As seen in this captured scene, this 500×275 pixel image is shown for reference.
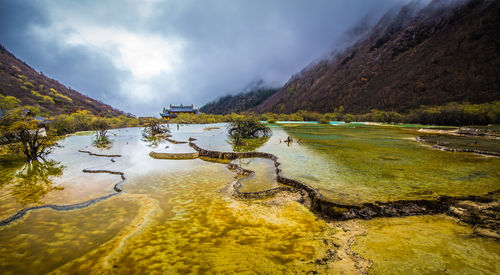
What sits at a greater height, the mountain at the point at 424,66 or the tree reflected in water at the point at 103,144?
the mountain at the point at 424,66

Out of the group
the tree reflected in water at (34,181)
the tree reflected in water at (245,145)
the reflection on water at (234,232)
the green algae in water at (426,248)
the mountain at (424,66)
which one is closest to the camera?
the green algae in water at (426,248)

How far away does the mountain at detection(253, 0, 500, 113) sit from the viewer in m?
55.8

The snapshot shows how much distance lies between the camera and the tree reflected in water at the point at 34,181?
24.5 ft

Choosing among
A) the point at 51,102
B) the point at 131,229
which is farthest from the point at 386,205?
the point at 51,102

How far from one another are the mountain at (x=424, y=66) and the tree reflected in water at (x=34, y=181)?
254 ft

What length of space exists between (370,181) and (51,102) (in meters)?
96.1

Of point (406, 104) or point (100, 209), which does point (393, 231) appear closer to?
point (100, 209)

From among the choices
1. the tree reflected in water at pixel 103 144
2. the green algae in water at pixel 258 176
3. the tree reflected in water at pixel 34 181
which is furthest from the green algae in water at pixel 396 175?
the tree reflected in water at pixel 103 144

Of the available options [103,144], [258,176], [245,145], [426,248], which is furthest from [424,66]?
[103,144]

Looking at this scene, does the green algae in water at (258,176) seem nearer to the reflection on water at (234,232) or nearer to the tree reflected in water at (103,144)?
the reflection on water at (234,232)

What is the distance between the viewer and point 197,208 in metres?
6.25

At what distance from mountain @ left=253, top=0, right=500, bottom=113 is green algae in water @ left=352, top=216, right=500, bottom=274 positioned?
68343 mm

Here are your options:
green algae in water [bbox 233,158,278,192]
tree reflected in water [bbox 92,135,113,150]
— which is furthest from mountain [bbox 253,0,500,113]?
tree reflected in water [bbox 92,135,113,150]

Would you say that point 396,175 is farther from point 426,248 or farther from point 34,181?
point 34,181
